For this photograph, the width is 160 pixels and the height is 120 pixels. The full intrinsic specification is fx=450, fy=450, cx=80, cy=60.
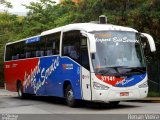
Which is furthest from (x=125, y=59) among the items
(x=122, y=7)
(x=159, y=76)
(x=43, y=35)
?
(x=122, y=7)

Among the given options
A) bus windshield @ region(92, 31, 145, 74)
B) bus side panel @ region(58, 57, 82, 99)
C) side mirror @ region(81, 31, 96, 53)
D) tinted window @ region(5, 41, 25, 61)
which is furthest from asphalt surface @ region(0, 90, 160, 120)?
tinted window @ region(5, 41, 25, 61)

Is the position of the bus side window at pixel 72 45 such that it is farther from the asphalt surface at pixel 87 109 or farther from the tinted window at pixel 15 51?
the tinted window at pixel 15 51

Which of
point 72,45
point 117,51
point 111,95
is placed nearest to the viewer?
point 111,95

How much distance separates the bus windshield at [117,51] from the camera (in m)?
17.1

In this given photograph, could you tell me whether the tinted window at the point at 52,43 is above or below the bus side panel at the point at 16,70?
above

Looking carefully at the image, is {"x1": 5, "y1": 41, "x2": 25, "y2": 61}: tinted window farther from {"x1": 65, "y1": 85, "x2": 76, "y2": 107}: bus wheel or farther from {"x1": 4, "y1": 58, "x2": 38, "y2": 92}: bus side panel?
{"x1": 65, "y1": 85, "x2": 76, "y2": 107}: bus wheel

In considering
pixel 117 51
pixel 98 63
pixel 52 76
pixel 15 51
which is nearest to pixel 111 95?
pixel 98 63

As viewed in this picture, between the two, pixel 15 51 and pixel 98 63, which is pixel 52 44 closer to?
pixel 98 63

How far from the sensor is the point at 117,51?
17.4 meters

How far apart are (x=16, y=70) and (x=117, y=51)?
11338 millimetres

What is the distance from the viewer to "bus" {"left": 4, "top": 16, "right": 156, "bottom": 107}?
16906 mm

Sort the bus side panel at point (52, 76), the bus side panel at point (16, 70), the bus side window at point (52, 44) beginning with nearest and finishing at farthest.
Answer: the bus side panel at point (52, 76), the bus side window at point (52, 44), the bus side panel at point (16, 70)

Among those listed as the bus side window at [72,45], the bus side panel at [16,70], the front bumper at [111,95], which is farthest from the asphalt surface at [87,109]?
the bus side panel at [16,70]

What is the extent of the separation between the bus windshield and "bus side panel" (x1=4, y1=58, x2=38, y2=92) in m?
6.86
